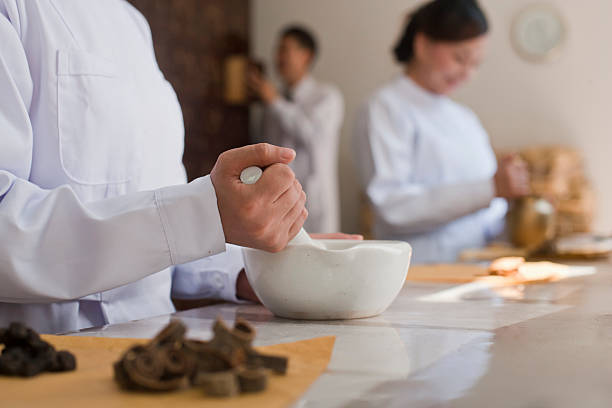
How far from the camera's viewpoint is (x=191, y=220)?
0.82m

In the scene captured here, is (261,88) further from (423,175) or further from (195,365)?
(195,365)

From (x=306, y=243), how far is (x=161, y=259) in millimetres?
181

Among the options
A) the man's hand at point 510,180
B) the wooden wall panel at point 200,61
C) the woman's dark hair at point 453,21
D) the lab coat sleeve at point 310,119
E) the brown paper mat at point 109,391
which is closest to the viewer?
the brown paper mat at point 109,391

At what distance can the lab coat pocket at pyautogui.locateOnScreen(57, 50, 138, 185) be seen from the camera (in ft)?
3.17

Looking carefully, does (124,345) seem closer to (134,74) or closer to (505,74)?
(134,74)

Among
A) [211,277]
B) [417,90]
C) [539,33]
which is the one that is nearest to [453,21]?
[417,90]

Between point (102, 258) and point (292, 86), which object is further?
point (292, 86)

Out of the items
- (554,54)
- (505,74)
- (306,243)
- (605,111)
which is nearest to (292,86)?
(505,74)

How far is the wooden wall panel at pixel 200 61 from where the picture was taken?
445 centimetres

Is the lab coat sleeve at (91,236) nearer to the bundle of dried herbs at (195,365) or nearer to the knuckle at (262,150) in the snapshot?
the knuckle at (262,150)

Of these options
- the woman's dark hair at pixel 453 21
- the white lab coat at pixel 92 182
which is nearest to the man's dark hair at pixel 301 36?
the woman's dark hair at pixel 453 21

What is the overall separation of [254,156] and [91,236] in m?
0.22

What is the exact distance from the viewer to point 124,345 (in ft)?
2.25

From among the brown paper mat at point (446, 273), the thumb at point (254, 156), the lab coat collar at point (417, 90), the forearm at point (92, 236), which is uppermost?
the lab coat collar at point (417, 90)
